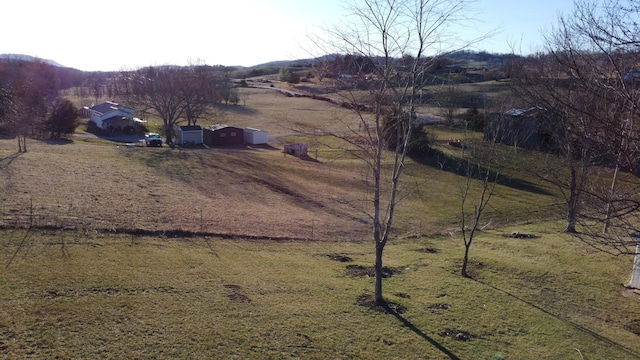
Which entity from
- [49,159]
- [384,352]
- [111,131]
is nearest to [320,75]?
[384,352]

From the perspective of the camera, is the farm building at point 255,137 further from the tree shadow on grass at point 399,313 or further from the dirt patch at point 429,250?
the tree shadow on grass at point 399,313

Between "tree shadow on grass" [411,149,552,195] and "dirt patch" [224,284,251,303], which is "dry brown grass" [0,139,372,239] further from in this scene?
"tree shadow on grass" [411,149,552,195]

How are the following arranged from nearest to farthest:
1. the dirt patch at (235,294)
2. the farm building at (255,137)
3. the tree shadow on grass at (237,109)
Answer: the dirt patch at (235,294) → the farm building at (255,137) → the tree shadow on grass at (237,109)

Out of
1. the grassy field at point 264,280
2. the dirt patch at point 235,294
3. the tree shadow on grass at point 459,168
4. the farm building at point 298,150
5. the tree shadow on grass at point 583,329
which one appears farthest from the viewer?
the farm building at point 298,150

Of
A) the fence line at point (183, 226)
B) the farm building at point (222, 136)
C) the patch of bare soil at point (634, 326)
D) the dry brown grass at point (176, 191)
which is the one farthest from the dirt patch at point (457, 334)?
the farm building at point (222, 136)

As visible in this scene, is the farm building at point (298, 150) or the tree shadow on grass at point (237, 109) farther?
the tree shadow on grass at point (237, 109)

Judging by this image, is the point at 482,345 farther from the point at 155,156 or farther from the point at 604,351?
the point at 155,156
